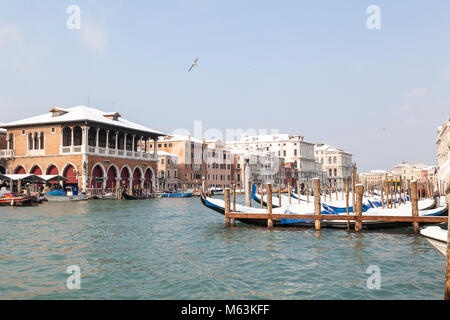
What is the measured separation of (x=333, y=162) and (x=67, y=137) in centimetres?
7863

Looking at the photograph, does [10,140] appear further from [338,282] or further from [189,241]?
[338,282]

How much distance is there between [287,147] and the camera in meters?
86.0

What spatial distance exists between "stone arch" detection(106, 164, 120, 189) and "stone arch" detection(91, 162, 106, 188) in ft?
1.59

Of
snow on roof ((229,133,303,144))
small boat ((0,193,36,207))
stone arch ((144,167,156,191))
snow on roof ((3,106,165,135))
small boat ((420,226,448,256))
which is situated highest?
snow on roof ((229,133,303,144))

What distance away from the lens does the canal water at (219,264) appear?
6.00 metres

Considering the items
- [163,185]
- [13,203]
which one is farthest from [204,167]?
[13,203]

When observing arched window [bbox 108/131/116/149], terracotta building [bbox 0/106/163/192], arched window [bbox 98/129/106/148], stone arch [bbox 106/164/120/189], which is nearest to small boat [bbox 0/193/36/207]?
terracotta building [bbox 0/106/163/192]

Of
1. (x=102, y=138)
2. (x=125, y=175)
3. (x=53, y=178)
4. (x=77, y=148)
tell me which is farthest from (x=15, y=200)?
(x=125, y=175)

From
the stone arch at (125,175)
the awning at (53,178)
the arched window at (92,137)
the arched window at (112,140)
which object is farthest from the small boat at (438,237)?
the arched window at (112,140)

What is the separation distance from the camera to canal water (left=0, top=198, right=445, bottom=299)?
19.7 ft

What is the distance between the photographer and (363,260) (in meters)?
8.17

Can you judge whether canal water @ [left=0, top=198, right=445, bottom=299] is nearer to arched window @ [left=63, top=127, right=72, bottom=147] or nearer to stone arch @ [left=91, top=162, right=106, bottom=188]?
stone arch @ [left=91, top=162, right=106, bottom=188]

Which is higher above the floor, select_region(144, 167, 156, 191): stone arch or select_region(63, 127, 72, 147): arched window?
select_region(63, 127, 72, 147): arched window
